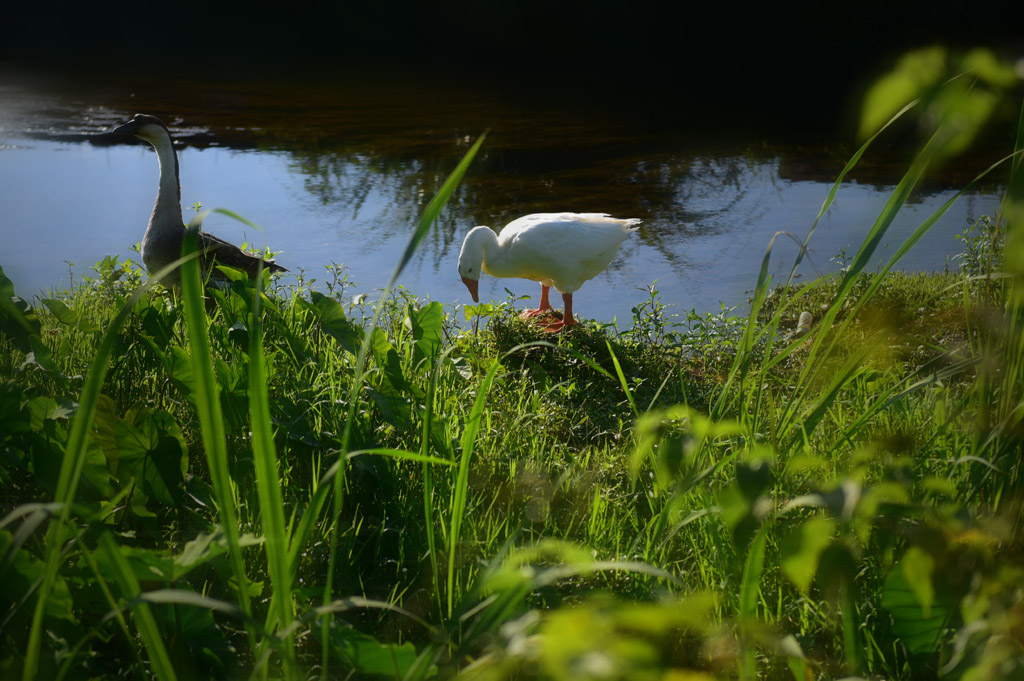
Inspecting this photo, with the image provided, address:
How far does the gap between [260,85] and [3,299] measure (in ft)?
26.0

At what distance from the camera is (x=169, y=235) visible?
10.9ft

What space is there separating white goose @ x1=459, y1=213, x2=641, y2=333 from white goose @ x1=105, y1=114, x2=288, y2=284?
811mm

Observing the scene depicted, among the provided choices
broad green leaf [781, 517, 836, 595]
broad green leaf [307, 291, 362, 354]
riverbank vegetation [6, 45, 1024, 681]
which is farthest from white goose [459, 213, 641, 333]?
broad green leaf [781, 517, 836, 595]

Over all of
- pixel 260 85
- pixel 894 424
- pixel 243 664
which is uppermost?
pixel 260 85

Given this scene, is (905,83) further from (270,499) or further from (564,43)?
(564,43)

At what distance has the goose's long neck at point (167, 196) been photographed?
3.34 metres

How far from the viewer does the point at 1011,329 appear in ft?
3.33

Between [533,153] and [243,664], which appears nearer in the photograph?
[243,664]

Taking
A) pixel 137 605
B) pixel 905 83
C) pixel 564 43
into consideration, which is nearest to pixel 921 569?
pixel 905 83

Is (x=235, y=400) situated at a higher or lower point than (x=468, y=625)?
higher

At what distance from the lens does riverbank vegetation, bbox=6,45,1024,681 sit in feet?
2.29

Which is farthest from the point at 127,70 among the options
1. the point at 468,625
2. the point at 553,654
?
the point at 553,654

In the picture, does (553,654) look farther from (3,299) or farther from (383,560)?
(3,299)

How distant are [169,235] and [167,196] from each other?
181mm
